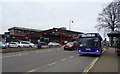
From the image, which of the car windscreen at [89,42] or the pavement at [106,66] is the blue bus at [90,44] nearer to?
the car windscreen at [89,42]

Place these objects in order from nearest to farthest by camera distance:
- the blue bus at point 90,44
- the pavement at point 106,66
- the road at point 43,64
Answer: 1. the road at point 43,64
2. the pavement at point 106,66
3. the blue bus at point 90,44

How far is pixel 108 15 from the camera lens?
178ft

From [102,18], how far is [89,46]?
127 feet

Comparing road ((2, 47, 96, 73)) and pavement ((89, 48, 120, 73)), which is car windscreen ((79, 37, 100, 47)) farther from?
pavement ((89, 48, 120, 73))

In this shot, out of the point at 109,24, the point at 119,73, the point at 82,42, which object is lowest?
the point at 119,73

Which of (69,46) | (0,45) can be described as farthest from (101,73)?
(0,45)

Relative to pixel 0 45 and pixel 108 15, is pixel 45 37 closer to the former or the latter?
pixel 108 15

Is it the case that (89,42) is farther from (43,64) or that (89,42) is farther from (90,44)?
(43,64)

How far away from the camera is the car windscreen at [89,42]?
1991 cm

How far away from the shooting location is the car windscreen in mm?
19911

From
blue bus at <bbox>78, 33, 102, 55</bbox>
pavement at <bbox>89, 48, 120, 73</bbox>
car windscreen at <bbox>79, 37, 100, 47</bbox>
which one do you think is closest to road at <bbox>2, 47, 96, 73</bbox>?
pavement at <bbox>89, 48, 120, 73</bbox>

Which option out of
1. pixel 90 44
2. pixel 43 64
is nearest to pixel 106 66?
pixel 43 64

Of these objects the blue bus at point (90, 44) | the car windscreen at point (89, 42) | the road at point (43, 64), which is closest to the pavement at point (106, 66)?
the road at point (43, 64)

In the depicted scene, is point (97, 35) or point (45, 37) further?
point (45, 37)
